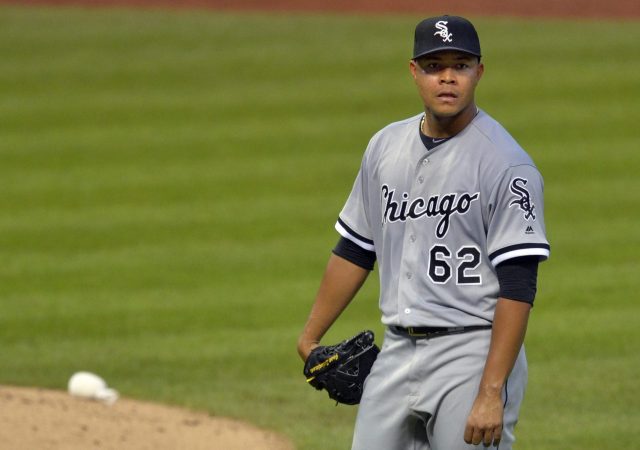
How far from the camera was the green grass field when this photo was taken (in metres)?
7.57

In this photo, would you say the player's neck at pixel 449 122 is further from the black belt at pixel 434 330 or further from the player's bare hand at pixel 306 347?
the player's bare hand at pixel 306 347

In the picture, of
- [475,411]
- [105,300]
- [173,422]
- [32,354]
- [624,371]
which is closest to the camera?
[475,411]

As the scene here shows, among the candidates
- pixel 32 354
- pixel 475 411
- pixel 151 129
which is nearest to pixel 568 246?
pixel 32 354

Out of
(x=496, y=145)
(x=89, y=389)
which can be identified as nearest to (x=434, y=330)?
(x=496, y=145)

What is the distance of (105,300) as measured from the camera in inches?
355

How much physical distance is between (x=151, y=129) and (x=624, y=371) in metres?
7.61

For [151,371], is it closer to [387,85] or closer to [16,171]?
[16,171]

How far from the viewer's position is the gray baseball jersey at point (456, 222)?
12.0 feet

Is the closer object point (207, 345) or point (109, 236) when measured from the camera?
point (207, 345)

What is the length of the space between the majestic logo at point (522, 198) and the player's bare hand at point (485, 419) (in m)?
0.54

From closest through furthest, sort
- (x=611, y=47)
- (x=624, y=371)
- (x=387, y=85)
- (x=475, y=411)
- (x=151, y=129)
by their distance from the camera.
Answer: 1. (x=475, y=411)
2. (x=624, y=371)
3. (x=151, y=129)
4. (x=387, y=85)
5. (x=611, y=47)

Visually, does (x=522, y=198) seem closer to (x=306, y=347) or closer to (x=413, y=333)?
(x=413, y=333)

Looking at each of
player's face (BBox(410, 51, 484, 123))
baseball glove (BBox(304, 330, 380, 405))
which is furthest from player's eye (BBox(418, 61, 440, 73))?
baseball glove (BBox(304, 330, 380, 405))

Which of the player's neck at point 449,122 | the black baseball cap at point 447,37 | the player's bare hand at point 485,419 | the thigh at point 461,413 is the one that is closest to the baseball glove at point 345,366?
the thigh at point 461,413
